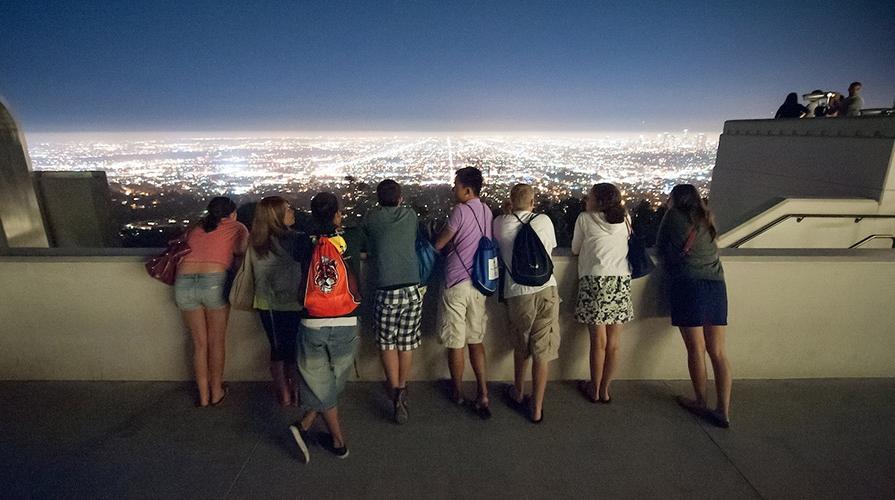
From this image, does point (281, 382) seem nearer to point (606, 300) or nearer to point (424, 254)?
point (424, 254)

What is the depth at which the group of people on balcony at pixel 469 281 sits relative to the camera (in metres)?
2.88

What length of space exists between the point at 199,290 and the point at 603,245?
2901 mm

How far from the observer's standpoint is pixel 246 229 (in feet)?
10.3

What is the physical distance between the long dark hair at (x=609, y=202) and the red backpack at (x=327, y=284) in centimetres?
184

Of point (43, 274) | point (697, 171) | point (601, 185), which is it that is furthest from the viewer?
point (697, 171)

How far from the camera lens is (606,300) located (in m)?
3.11

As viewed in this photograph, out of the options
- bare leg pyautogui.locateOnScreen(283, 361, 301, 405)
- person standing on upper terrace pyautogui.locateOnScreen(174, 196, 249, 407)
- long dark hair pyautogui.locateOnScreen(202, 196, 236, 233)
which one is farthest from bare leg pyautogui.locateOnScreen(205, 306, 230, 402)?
long dark hair pyautogui.locateOnScreen(202, 196, 236, 233)

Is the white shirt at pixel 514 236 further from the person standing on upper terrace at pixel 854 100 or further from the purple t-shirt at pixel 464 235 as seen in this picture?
the person standing on upper terrace at pixel 854 100

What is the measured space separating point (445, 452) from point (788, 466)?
2169mm

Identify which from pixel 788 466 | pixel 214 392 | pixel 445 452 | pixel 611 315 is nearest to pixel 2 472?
pixel 214 392

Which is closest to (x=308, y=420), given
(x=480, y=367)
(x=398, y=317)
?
(x=398, y=317)

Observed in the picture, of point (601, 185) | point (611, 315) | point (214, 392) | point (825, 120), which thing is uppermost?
point (825, 120)

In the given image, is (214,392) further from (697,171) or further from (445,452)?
(697,171)

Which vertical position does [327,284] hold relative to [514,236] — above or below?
below
